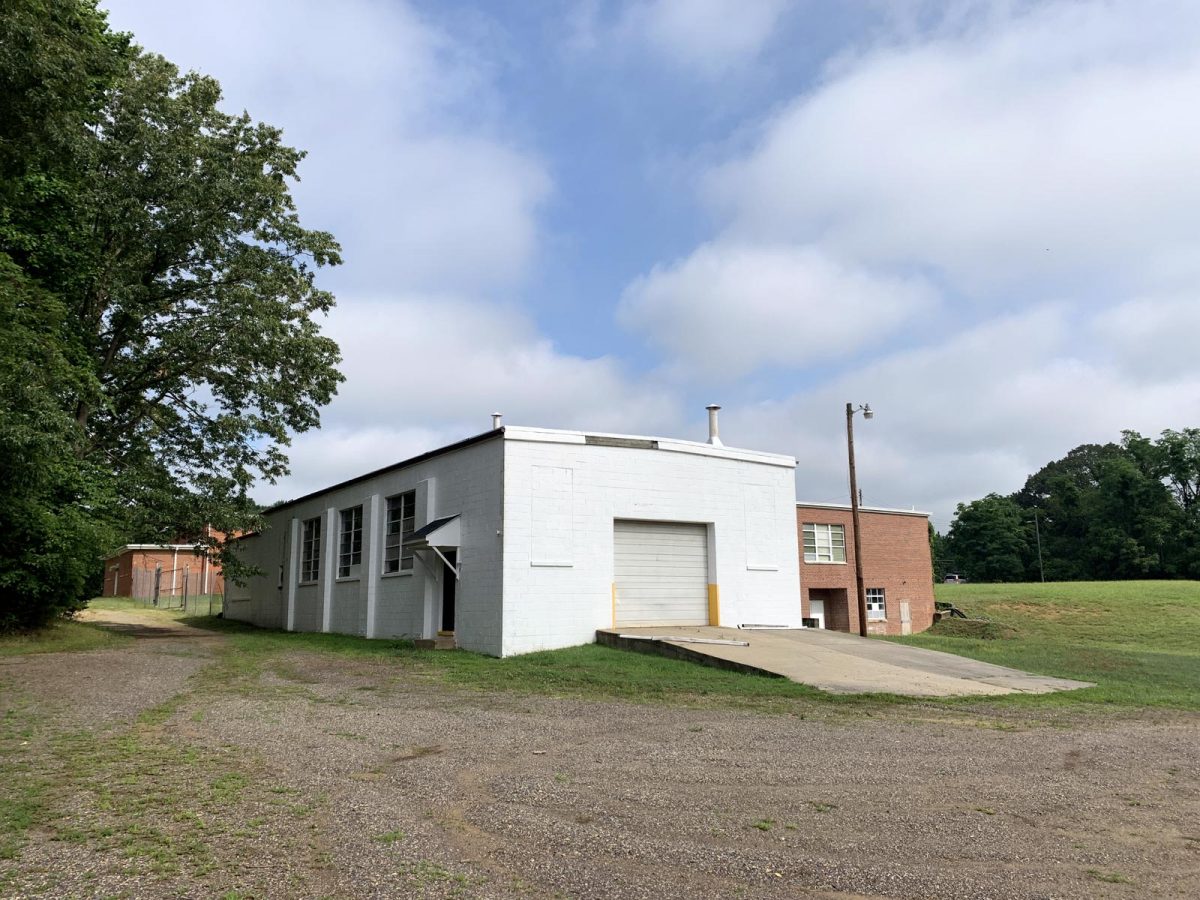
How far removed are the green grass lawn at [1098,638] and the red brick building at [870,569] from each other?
2.52 meters

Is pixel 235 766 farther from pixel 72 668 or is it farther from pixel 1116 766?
pixel 72 668

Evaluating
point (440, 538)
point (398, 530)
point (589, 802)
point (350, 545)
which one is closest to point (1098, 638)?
point (398, 530)

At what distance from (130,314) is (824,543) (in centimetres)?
2537

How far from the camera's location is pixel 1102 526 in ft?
257

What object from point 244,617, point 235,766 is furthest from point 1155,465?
point 235,766

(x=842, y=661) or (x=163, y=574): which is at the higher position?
(x=163, y=574)

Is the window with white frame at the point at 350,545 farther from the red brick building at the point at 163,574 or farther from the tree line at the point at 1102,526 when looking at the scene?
the tree line at the point at 1102,526

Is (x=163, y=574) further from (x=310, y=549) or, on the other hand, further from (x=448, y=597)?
(x=448, y=597)

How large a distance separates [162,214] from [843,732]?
2022 centimetres

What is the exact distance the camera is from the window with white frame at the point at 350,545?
79.6 ft

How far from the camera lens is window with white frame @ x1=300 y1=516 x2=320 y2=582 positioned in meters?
27.3

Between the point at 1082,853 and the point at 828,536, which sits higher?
the point at 828,536

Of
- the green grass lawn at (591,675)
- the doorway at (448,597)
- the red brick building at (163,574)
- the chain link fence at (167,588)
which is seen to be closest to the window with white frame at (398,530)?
the doorway at (448,597)

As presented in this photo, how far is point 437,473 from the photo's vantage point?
65.9 feet
